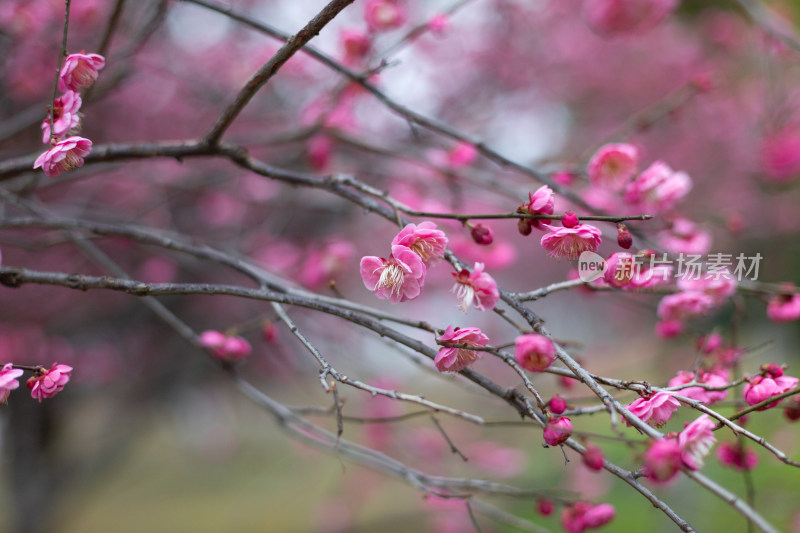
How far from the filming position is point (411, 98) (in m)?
3.62

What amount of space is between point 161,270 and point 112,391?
1434mm

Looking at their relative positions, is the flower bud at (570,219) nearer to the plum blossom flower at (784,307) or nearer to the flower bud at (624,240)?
the flower bud at (624,240)

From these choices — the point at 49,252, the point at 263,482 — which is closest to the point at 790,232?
the point at 49,252

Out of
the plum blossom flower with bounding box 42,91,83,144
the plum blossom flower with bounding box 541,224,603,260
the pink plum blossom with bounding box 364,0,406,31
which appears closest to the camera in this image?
the plum blossom flower with bounding box 541,224,603,260

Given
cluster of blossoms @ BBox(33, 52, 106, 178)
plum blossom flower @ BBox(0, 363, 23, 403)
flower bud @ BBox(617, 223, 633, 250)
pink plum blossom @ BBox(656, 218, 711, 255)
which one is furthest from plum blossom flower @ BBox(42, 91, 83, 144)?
pink plum blossom @ BBox(656, 218, 711, 255)

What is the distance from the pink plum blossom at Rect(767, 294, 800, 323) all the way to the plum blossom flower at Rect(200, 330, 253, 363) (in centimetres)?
126

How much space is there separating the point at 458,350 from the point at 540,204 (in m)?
0.27

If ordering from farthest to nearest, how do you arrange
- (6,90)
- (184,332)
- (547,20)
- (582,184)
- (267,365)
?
1. (547,20)
2. (267,365)
3. (6,90)
4. (582,184)
5. (184,332)

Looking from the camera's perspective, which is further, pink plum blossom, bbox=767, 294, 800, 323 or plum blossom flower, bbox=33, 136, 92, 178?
pink plum blossom, bbox=767, 294, 800, 323

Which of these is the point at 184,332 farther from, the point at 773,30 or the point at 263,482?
the point at 263,482

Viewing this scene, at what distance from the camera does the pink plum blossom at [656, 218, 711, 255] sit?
4.65 ft

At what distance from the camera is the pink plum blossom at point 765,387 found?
0.89 m

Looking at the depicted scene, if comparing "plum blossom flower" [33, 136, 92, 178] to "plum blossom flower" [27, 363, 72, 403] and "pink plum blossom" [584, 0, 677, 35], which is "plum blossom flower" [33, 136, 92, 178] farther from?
"pink plum blossom" [584, 0, 677, 35]

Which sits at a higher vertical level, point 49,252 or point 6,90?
point 6,90
